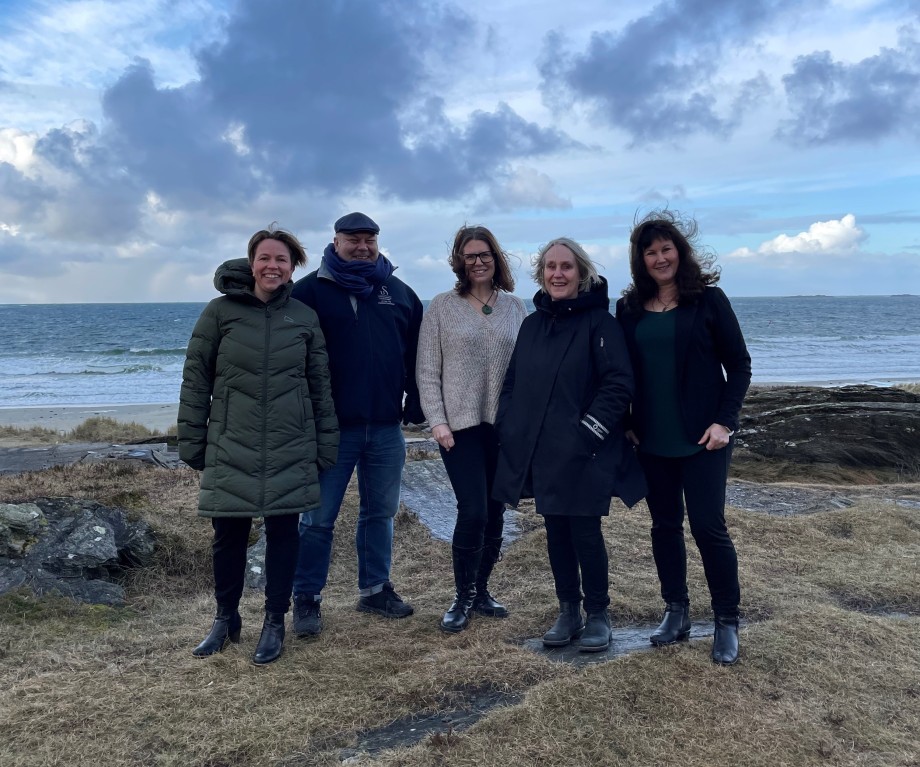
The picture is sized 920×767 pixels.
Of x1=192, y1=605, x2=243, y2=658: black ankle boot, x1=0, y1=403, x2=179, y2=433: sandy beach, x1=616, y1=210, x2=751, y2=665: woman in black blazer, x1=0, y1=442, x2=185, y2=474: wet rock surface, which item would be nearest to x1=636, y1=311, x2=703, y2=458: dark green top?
x1=616, y1=210, x2=751, y2=665: woman in black blazer

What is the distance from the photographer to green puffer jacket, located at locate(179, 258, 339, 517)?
362cm

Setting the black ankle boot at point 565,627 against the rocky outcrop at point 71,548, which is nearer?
the black ankle boot at point 565,627

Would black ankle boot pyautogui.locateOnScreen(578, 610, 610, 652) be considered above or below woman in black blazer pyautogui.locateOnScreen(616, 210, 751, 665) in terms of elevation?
below

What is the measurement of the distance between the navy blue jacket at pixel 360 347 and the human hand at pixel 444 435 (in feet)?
1.07

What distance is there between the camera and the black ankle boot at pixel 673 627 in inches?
147

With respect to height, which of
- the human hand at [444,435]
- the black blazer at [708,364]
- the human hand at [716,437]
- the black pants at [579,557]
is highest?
the black blazer at [708,364]

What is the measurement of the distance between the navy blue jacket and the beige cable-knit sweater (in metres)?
0.20

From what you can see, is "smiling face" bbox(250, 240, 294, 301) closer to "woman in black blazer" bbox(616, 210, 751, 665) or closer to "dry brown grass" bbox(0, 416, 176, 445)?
"woman in black blazer" bbox(616, 210, 751, 665)

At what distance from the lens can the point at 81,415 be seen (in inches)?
808

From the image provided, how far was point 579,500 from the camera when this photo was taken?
3594mm

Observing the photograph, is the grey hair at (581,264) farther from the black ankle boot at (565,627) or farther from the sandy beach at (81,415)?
the sandy beach at (81,415)

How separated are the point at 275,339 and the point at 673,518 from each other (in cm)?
207

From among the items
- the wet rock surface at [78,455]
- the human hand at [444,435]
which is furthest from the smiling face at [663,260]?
the wet rock surface at [78,455]

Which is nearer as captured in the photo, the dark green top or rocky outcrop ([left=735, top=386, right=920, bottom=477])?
the dark green top
